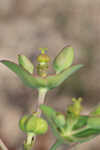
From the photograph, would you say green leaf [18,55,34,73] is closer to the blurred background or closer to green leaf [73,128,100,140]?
green leaf [73,128,100,140]

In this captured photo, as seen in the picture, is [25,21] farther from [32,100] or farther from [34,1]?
[32,100]

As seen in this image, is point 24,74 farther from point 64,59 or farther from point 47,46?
point 47,46

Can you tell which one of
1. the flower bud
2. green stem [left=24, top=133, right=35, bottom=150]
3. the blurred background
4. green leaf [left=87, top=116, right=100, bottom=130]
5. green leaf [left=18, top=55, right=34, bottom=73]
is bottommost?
the blurred background

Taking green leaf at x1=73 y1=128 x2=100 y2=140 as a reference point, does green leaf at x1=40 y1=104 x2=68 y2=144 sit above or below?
above

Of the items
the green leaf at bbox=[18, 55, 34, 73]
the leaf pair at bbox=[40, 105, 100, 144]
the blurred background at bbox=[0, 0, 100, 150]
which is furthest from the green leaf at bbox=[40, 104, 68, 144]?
the blurred background at bbox=[0, 0, 100, 150]

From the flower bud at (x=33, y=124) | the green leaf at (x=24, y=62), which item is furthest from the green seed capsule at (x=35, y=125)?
the green leaf at (x=24, y=62)

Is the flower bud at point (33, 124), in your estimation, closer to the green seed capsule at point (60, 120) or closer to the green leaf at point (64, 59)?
the green seed capsule at point (60, 120)

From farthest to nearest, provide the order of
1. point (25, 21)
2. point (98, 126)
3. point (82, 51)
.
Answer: point (25, 21) → point (82, 51) → point (98, 126)

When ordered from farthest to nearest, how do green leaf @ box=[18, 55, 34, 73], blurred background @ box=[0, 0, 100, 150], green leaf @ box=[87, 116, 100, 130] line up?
blurred background @ box=[0, 0, 100, 150], green leaf @ box=[18, 55, 34, 73], green leaf @ box=[87, 116, 100, 130]

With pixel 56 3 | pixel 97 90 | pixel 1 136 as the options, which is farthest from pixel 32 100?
pixel 56 3
